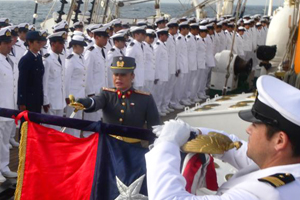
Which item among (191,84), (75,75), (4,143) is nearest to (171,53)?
(191,84)

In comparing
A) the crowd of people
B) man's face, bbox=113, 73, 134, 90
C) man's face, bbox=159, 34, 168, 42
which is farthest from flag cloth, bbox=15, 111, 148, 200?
man's face, bbox=159, 34, 168, 42

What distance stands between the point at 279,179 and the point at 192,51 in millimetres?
7886

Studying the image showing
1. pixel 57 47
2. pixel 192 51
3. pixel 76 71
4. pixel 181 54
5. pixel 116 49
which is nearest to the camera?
pixel 57 47

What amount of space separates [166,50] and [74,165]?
5883 millimetres

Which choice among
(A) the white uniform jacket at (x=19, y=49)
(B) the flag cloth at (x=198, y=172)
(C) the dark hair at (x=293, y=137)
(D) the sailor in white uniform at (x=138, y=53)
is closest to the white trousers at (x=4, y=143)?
(A) the white uniform jacket at (x=19, y=49)

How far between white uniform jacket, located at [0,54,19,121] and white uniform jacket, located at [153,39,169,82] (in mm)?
3579

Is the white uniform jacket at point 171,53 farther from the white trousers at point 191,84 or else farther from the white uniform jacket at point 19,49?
the white uniform jacket at point 19,49

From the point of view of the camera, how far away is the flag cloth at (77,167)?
2219 mm

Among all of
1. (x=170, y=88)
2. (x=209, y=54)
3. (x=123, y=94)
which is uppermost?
(x=123, y=94)

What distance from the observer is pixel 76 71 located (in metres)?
5.81

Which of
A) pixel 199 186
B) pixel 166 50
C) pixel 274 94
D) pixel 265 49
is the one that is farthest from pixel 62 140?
pixel 166 50

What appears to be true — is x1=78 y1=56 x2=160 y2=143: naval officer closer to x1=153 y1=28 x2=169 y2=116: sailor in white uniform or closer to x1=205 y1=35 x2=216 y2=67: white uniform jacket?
x1=153 y1=28 x2=169 y2=116: sailor in white uniform

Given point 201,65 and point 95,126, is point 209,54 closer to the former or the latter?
point 201,65

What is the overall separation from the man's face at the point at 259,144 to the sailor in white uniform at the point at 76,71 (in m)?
4.40
